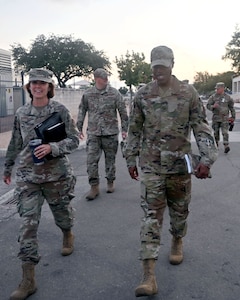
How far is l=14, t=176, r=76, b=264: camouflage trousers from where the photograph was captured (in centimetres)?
317

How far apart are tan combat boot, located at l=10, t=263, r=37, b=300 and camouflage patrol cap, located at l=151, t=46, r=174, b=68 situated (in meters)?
1.96

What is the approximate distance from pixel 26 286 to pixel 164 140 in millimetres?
1631

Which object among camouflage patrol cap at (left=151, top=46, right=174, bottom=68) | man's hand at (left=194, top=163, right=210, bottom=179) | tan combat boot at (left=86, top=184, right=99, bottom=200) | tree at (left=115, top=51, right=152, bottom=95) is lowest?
tan combat boot at (left=86, top=184, right=99, bottom=200)

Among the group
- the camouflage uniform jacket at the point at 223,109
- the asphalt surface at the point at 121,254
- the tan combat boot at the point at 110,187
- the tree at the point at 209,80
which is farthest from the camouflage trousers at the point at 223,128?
the tree at the point at 209,80

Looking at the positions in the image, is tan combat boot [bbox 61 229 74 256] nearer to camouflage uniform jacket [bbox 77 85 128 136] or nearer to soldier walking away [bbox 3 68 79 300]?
soldier walking away [bbox 3 68 79 300]

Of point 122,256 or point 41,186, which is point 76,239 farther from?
point 41,186

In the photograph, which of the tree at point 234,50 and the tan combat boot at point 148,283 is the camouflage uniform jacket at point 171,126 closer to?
the tan combat boot at point 148,283

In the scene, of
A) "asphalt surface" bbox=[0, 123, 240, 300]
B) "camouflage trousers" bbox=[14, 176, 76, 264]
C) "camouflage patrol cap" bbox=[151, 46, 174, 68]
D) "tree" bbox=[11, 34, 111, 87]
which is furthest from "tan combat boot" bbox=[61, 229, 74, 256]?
"tree" bbox=[11, 34, 111, 87]

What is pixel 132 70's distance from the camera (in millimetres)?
33594

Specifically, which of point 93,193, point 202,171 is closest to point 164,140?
point 202,171

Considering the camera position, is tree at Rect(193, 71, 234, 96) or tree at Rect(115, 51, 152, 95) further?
tree at Rect(193, 71, 234, 96)

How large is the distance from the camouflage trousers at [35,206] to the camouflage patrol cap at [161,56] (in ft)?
4.29

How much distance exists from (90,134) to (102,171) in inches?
84.4

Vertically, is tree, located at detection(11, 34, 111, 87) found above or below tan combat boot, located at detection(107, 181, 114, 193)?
above
